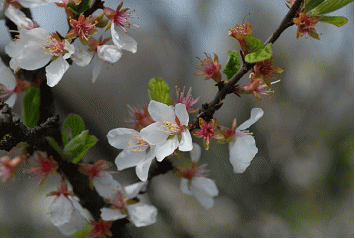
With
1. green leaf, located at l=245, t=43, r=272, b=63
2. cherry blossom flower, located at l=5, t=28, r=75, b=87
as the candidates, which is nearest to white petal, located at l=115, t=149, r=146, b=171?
cherry blossom flower, located at l=5, t=28, r=75, b=87

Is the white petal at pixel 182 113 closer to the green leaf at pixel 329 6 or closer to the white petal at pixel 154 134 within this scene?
the white petal at pixel 154 134

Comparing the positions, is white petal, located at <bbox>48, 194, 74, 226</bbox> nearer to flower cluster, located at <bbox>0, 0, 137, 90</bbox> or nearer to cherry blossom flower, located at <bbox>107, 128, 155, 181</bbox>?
cherry blossom flower, located at <bbox>107, 128, 155, 181</bbox>

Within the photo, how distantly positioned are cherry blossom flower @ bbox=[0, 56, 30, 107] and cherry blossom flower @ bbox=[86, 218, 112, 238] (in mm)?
360

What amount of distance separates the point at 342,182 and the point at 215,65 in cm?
156

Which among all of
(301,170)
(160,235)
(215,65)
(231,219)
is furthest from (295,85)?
(215,65)

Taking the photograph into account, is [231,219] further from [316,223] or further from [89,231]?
[89,231]

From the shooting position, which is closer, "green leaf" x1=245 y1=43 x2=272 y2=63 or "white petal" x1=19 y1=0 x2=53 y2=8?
"green leaf" x1=245 y1=43 x2=272 y2=63

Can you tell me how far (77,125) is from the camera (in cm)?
67

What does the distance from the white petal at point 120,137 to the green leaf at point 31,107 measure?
194 millimetres

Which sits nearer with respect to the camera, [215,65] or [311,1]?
[311,1]

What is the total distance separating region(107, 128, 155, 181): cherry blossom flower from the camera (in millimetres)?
617

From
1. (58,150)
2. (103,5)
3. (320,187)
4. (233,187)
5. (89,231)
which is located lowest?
(233,187)

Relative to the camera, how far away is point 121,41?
604 millimetres

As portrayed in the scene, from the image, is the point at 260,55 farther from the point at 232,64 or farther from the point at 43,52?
the point at 43,52
